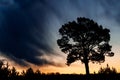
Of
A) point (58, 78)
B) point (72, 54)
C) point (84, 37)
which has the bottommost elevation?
point (58, 78)

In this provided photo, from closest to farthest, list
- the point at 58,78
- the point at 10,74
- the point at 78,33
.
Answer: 1. the point at 10,74
2. the point at 58,78
3. the point at 78,33

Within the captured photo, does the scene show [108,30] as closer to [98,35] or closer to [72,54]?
[98,35]

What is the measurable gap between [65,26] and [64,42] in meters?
3.48

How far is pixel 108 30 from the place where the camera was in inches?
2173

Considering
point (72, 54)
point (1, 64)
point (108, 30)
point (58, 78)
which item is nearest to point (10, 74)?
point (1, 64)

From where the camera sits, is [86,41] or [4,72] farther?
[86,41]

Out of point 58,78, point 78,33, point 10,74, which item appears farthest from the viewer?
point 78,33

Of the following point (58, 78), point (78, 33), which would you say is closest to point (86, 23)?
point (78, 33)

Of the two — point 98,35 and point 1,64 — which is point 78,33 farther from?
point 1,64

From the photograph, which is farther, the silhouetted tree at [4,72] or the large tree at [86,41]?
the large tree at [86,41]

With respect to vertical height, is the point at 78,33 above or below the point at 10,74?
above

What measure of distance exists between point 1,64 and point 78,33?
33426 millimetres

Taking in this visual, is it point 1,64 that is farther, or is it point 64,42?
point 64,42

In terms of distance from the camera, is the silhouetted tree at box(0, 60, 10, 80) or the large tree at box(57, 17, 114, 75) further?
the large tree at box(57, 17, 114, 75)
